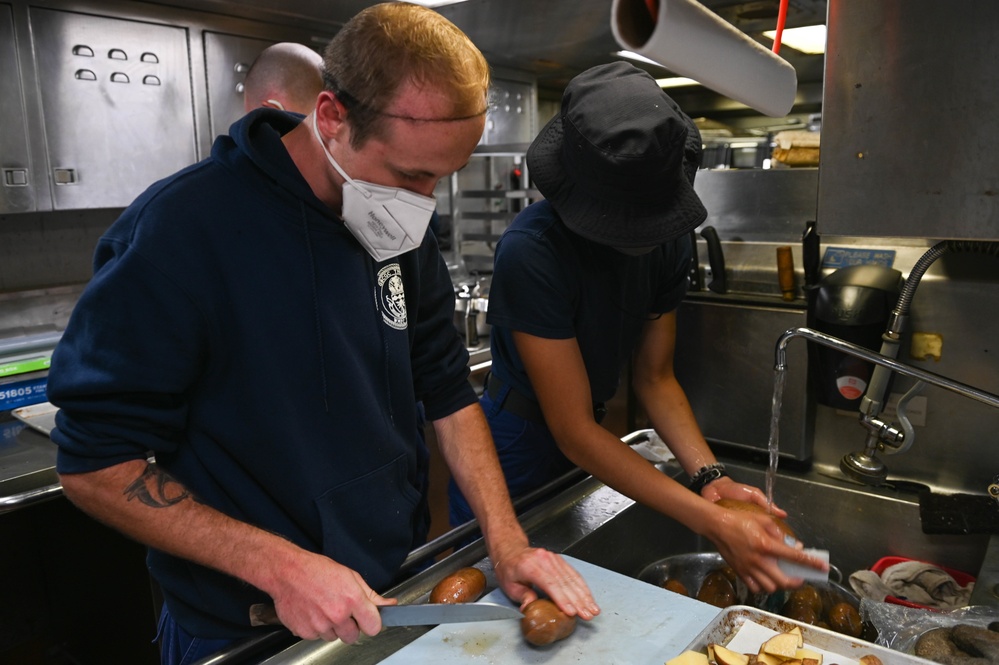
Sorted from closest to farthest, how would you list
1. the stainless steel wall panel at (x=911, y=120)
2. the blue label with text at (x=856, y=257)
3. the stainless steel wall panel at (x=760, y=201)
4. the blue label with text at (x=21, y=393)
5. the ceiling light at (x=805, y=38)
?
1. the stainless steel wall panel at (x=911, y=120)
2. the blue label with text at (x=856, y=257)
3. the stainless steel wall panel at (x=760, y=201)
4. the blue label with text at (x=21, y=393)
5. the ceiling light at (x=805, y=38)

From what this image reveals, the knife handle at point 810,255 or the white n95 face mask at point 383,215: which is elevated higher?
the white n95 face mask at point 383,215

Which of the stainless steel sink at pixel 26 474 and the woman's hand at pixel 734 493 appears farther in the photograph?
the stainless steel sink at pixel 26 474

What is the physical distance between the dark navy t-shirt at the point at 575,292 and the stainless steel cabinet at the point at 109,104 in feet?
6.79

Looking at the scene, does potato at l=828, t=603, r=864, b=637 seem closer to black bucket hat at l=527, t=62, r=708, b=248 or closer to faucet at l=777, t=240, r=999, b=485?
faucet at l=777, t=240, r=999, b=485

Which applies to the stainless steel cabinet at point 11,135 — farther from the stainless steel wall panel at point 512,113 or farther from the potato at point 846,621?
the potato at point 846,621

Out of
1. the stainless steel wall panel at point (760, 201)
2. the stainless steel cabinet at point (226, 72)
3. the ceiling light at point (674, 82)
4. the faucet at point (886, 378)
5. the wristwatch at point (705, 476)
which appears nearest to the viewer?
the faucet at point (886, 378)

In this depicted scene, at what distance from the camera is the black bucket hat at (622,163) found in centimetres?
129

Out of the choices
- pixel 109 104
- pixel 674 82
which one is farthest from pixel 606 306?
pixel 674 82

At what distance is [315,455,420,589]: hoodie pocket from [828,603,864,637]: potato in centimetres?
79

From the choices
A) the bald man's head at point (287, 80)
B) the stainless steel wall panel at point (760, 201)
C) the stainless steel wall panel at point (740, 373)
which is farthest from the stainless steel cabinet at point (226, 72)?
the stainless steel wall panel at point (740, 373)

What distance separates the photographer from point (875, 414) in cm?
164

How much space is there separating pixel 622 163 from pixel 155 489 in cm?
89

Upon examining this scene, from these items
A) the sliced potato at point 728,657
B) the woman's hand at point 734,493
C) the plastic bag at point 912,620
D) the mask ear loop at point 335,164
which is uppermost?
the mask ear loop at point 335,164

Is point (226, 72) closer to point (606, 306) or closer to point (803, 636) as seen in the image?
point (606, 306)
